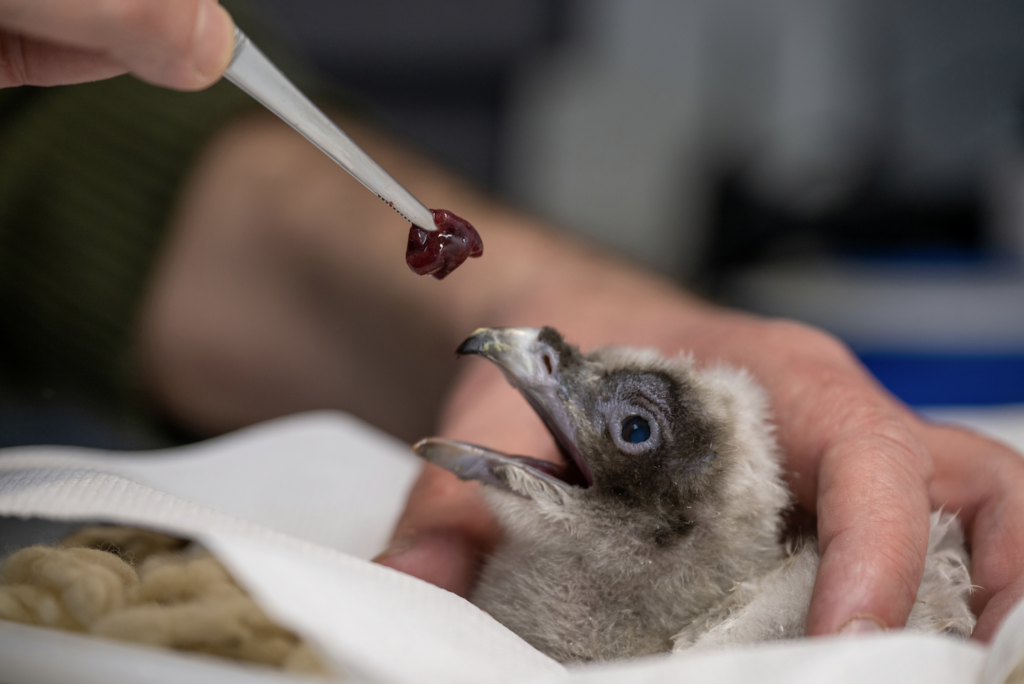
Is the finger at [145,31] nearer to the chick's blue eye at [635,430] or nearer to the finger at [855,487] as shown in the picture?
the chick's blue eye at [635,430]

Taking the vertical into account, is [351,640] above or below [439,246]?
below

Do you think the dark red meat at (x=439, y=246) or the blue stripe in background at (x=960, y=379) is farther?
the blue stripe in background at (x=960, y=379)

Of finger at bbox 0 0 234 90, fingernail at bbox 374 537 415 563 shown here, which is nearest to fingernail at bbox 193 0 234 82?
finger at bbox 0 0 234 90

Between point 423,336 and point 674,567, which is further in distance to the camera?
point 423,336

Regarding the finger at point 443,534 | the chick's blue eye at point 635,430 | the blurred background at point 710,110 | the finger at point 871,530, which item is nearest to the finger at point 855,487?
the finger at point 871,530

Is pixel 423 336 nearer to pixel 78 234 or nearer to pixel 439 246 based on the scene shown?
pixel 78 234

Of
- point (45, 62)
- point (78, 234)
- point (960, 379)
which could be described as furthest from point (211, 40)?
point (960, 379)

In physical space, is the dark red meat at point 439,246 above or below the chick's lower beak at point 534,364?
above

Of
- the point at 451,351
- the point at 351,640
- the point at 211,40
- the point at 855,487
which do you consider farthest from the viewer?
the point at 451,351
